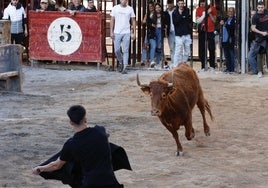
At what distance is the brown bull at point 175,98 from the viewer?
10188 millimetres

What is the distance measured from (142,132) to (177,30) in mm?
8054

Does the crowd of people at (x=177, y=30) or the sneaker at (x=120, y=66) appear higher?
the crowd of people at (x=177, y=30)

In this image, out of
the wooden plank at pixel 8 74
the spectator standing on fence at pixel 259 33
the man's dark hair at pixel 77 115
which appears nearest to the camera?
the man's dark hair at pixel 77 115

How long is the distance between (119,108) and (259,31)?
5827 millimetres

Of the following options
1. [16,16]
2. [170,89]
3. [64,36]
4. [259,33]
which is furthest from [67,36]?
[170,89]

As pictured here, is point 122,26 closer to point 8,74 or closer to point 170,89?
point 8,74

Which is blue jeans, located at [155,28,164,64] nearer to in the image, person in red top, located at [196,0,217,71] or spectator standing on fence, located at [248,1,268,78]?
person in red top, located at [196,0,217,71]

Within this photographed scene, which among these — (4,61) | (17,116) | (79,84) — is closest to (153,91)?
(17,116)

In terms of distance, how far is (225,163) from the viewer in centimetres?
1004

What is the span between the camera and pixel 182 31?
19.8 meters

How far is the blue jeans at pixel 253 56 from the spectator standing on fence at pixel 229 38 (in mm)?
476

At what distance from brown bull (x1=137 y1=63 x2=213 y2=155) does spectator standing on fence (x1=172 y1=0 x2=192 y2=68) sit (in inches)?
319


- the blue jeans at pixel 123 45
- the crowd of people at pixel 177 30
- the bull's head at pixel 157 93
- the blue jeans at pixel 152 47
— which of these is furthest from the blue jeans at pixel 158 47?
the bull's head at pixel 157 93

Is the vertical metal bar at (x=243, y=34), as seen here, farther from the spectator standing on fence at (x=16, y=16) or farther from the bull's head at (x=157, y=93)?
the bull's head at (x=157, y=93)
